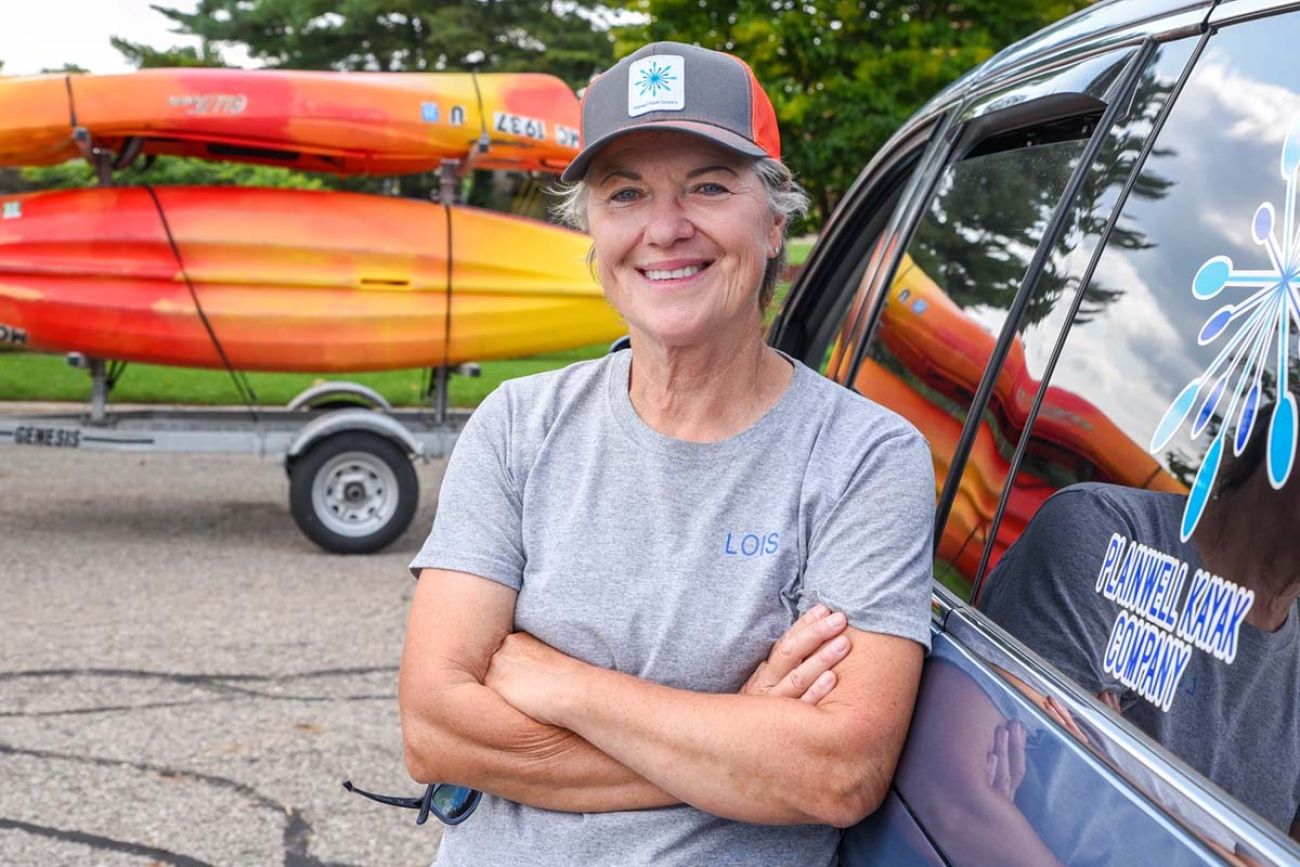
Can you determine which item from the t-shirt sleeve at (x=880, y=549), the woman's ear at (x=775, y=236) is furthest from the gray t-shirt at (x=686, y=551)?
the woman's ear at (x=775, y=236)

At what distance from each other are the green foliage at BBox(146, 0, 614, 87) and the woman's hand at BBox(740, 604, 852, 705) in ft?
87.2

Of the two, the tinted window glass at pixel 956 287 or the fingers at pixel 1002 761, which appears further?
the tinted window glass at pixel 956 287

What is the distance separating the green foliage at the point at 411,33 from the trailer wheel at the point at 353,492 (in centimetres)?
2099

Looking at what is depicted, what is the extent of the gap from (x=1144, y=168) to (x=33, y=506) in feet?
27.6

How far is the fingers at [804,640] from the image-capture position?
164cm

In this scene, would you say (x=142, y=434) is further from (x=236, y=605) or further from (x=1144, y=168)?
(x=1144, y=168)

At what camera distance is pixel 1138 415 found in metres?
1.42

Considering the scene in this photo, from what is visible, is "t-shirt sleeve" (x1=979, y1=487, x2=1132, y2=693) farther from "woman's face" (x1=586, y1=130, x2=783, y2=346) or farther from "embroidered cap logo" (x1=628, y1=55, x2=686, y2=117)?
"embroidered cap logo" (x1=628, y1=55, x2=686, y2=117)

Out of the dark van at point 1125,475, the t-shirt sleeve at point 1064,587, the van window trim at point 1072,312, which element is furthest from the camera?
the van window trim at point 1072,312

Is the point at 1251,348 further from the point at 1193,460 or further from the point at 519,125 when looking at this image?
the point at 519,125

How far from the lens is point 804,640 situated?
164cm

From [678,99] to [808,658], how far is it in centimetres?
74

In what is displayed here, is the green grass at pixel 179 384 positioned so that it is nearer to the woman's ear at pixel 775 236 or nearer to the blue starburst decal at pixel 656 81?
the woman's ear at pixel 775 236

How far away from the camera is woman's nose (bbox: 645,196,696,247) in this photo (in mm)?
1883
